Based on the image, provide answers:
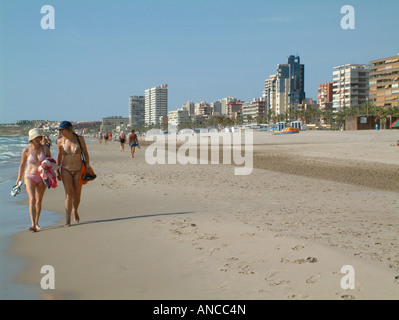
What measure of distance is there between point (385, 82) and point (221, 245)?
374 ft

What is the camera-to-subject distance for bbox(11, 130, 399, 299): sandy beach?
12.1ft

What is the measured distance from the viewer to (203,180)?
11945 mm

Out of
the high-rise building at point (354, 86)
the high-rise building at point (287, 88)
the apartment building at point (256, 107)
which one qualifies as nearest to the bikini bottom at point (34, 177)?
the high-rise building at point (354, 86)

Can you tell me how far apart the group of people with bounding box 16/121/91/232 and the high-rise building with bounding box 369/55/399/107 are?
10594 centimetres

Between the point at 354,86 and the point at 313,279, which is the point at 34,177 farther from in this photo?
the point at 354,86

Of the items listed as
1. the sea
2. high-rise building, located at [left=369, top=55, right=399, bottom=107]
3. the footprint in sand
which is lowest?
the sea

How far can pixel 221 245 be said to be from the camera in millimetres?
5000

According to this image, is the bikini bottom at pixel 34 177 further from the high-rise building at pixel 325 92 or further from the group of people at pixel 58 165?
the high-rise building at pixel 325 92

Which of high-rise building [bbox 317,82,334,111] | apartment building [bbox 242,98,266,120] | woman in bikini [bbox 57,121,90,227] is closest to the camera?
woman in bikini [bbox 57,121,90,227]

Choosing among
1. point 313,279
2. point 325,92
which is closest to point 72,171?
point 313,279

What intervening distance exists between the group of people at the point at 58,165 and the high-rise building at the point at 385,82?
10594 cm

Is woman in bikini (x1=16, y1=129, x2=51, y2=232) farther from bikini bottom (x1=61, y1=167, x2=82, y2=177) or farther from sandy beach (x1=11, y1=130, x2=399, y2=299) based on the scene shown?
sandy beach (x1=11, y1=130, x2=399, y2=299)

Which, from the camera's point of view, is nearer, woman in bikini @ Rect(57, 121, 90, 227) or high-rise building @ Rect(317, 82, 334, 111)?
woman in bikini @ Rect(57, 121, 90, 227)

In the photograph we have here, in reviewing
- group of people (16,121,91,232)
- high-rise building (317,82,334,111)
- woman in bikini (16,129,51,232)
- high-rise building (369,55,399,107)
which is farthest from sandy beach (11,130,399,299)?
high-rise building (317,82,334,111)
